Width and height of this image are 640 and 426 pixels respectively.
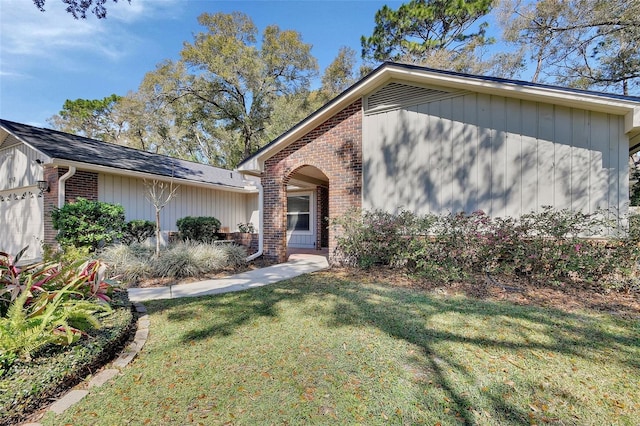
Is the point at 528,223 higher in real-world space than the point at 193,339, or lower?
higher

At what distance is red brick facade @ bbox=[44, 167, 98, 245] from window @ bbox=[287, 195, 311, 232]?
7.11 metres

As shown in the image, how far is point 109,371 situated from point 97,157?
8.60 m

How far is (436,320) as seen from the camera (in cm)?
393

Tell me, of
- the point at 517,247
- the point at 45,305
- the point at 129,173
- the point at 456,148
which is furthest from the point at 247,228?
the point at 517,247

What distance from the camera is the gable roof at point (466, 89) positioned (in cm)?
541

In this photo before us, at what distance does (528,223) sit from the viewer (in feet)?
18.8

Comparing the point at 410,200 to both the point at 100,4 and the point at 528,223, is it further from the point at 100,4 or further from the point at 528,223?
the point at 100,4

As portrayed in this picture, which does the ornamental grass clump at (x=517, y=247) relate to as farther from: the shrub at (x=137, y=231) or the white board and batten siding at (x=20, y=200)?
the white board and batten siding at (x=20, y=200)

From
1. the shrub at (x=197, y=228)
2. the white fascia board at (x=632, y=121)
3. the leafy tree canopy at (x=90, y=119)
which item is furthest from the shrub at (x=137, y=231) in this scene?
the leafy tree canopy at (x=90, y=119)

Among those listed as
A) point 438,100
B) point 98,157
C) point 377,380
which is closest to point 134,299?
point 377,380

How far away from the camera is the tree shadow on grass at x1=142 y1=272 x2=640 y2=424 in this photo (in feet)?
8.98

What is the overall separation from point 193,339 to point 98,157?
8418mm

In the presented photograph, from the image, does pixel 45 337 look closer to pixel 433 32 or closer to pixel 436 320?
pixel 436 320

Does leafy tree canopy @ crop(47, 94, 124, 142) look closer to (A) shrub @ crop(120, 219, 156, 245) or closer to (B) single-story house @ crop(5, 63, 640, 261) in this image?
(B) single-story house @ crop(5, 63, 640, 261)
